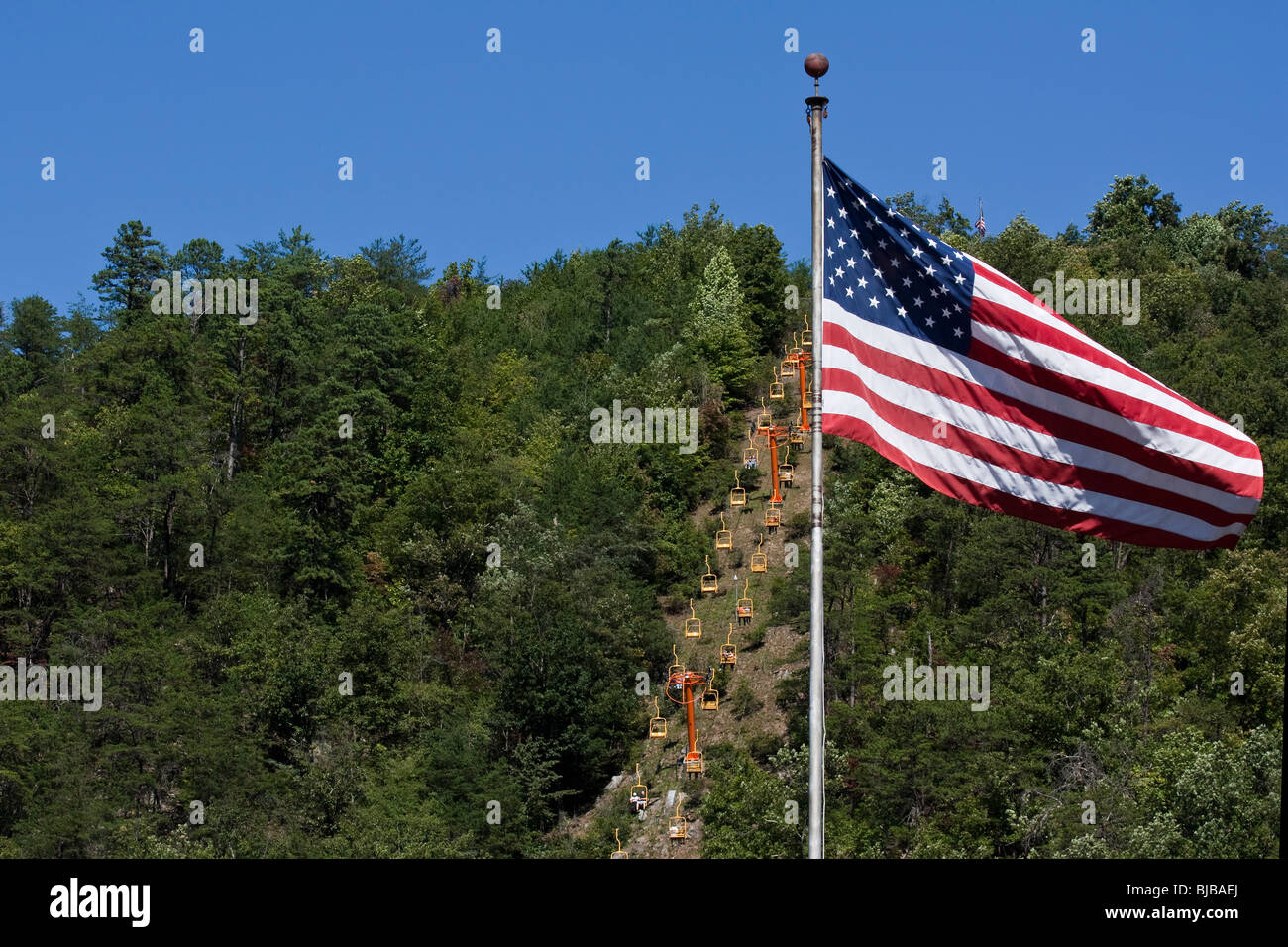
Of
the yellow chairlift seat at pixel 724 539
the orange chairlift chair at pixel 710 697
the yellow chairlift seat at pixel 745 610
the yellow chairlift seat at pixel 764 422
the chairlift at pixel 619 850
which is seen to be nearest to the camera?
the chairlift at pixel 619 850

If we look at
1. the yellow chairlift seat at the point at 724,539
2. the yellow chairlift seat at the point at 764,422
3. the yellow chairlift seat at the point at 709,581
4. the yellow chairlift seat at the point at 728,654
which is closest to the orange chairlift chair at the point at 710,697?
the yellow chairlift seat at the point at 728,654

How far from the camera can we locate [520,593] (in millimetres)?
71562

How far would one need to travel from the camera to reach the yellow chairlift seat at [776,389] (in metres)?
93.6

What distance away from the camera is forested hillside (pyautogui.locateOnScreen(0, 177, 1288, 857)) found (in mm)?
51562

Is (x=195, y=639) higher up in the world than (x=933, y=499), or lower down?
lower down

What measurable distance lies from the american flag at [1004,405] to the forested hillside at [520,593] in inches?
1067

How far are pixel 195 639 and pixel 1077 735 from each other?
131 feet

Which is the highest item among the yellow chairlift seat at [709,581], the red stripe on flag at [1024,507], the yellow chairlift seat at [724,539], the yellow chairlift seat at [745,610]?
the yellow chairlift seat at [724,539]

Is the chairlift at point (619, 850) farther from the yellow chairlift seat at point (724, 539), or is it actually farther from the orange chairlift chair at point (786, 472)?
the orange chairlift chair at point (786, 472)

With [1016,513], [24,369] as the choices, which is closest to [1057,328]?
[1016,513]

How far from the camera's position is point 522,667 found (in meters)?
66.3

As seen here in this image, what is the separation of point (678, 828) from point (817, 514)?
43.2 meters
